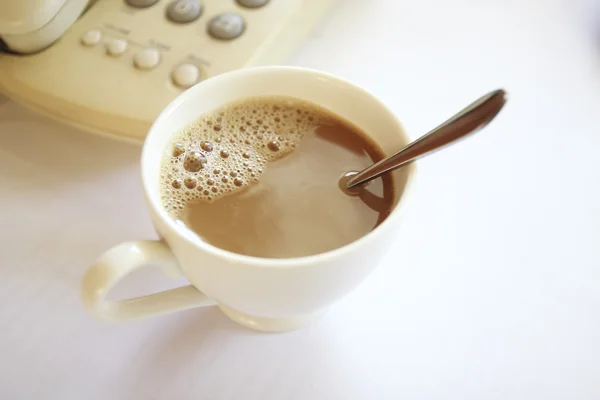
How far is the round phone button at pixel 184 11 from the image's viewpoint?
521 millimetres

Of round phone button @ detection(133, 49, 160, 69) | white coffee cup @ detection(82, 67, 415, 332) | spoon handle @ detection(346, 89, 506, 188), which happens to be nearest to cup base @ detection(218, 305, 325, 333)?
white coffee cup @ detection(82, 67, 415, 332)

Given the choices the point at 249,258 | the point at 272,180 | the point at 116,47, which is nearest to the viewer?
the point at 249,258

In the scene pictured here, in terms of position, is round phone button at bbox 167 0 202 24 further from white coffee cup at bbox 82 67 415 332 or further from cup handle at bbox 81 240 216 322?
cup handle at bbox 81 240 216 322

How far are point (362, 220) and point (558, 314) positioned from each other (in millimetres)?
174

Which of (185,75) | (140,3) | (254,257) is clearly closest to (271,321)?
(254,257)

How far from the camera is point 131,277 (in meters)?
0.43

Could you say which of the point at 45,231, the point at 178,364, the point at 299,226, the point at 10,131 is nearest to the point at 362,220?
the point at 299,226

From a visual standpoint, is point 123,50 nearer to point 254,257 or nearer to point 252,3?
point 252,3

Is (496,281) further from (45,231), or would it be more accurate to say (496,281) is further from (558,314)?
(45,231)

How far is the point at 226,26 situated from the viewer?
0.51 m

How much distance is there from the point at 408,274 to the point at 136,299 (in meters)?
0.21

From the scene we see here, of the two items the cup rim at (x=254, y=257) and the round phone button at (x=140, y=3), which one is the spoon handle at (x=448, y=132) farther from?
the round phone button at (x=140, y=3)

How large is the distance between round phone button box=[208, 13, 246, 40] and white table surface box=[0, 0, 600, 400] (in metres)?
0.10

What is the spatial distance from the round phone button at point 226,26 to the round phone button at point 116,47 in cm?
8
